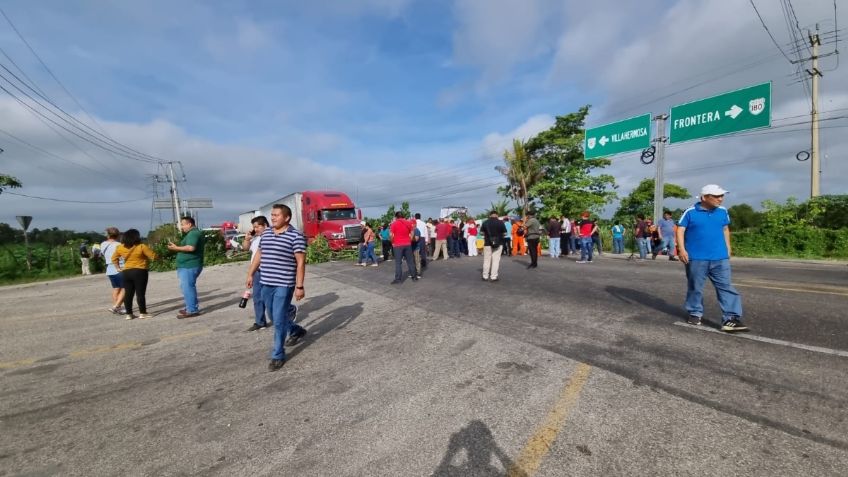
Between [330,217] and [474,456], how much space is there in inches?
774

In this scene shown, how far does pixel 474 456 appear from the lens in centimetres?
217

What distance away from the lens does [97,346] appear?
5043 mm

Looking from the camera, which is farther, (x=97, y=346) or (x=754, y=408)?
(x=97, y=346)

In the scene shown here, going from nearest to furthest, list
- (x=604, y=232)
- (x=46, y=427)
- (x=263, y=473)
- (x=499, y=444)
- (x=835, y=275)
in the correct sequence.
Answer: (x=263, y=473)
(x=499, y=444)
(x=46, y=427)
(x=835, y=275)
(x=604, y=232)

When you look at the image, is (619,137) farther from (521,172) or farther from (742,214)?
(742,214)

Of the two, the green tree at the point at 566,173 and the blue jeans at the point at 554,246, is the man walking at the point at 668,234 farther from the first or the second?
the green tree at the point at 566,173

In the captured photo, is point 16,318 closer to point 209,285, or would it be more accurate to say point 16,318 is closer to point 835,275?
point 209,285

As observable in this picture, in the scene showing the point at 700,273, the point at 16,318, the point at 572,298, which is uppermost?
the point at 700,273

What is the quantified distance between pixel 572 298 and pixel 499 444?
4.67 meters

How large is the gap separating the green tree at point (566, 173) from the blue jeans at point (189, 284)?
76.5 feet

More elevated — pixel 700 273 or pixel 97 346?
pixel 700 273

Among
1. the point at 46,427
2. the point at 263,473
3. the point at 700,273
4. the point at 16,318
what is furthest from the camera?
the point at 16,318

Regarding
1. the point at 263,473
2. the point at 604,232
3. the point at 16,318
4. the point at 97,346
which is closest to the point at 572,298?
the point at 263,473

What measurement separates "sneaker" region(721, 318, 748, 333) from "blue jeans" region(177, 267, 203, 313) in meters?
7.70
